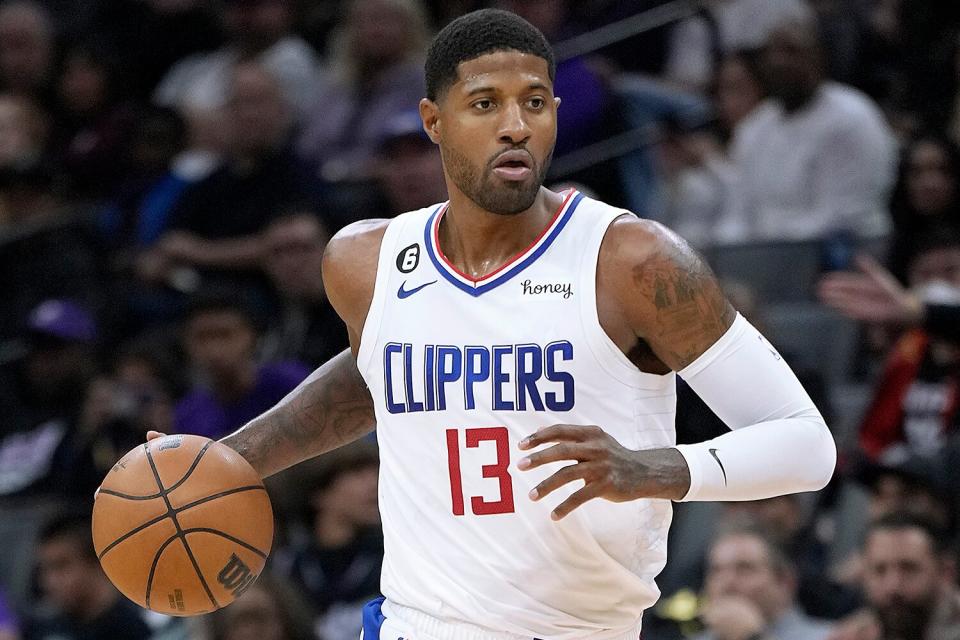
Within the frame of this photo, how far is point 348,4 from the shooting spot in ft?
36.3

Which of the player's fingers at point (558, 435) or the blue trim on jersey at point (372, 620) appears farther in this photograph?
the blue trim on jersey at point (372, 620)

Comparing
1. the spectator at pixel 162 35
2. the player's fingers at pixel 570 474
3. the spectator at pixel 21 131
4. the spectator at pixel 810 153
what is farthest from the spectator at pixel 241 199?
the player's fingers at pixel 570 474

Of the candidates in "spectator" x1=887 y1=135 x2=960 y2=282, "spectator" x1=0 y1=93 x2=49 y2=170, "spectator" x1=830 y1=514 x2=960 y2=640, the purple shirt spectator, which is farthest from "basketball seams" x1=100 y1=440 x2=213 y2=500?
"spectator" x1=0 y1=93 x2=49 y2=170

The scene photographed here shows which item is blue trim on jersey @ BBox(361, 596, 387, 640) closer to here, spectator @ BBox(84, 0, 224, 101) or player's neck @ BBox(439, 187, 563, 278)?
player's neck @ BBox(439, 187, 563, 278)

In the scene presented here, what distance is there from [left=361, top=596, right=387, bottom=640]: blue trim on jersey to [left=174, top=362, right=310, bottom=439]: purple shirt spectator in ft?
12.5

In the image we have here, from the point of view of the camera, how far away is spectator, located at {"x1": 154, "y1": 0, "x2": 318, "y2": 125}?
34.6 feet

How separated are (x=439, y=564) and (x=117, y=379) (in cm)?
543

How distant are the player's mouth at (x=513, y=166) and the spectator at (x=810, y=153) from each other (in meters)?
5.03

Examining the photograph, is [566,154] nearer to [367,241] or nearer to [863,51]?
[863,51]

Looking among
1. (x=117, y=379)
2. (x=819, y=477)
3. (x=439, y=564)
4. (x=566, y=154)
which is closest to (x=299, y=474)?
(x=117, y=379)

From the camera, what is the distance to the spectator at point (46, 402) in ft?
29.8

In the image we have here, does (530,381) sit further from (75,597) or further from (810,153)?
(810,153)

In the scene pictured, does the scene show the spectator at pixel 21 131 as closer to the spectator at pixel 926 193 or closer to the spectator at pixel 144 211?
the spectator at pixel 144 211

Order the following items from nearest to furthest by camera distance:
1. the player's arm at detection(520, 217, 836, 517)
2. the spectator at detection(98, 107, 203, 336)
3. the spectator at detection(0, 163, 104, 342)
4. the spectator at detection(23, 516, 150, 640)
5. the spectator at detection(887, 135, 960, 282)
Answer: the player's arm at detection(520, 217, 836, 517), the spectator at detection(23, 516, 150, 640), the spectator at detection(887, 135, 960, 282), the spectator at detection(98, 107, 203, 336), the spectator at detection(0, 163, 104, 342)
